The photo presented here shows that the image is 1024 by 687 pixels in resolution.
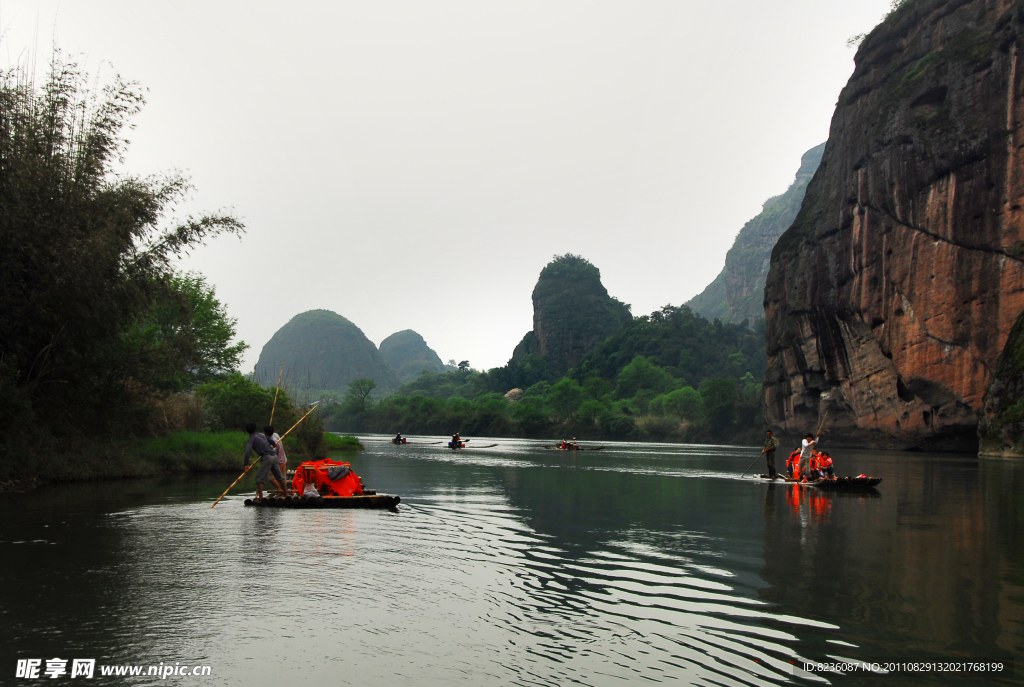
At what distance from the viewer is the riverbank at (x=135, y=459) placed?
865 inches

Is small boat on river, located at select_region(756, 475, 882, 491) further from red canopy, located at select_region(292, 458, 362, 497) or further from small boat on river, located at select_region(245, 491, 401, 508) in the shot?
red canopy, located at select_region(292, 458, 362, 497)

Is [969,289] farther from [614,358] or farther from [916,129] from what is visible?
[614,358]

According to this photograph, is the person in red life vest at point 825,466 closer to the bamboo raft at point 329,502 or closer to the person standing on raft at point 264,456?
the bamboo raft at point 329,502

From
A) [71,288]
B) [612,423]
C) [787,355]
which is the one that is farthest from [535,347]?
[71,288]

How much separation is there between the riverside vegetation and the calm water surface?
5298 millimetres

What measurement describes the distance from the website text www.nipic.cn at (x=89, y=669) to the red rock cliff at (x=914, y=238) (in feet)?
176

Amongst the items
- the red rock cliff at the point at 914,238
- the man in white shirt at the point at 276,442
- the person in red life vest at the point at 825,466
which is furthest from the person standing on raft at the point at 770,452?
the red rock cliff at the point at 914,238

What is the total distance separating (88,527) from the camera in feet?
45.2

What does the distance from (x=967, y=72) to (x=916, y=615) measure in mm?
56034

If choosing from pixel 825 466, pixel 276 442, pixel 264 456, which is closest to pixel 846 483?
pixel 825 466

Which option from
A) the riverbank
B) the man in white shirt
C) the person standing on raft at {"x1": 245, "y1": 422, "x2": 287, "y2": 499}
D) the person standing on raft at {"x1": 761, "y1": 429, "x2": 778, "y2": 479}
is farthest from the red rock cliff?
the person standing on raft at {"x1": 245, "y1": 422, "x2": 287, "y2": 499}

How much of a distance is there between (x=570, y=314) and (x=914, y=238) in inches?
5017

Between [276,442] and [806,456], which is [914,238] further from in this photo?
[276,442]

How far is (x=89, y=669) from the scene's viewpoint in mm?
6137
